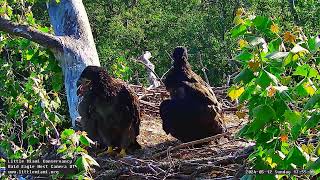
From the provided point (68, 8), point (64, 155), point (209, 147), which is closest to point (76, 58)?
point (68, 8)

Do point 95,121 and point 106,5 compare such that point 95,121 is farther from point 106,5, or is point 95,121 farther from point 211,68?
point 106,5

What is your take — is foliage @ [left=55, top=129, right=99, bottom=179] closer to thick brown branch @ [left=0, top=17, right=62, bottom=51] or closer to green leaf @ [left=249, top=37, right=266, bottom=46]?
green leaf @ [left=249, top=37, right=266, bottom=46]

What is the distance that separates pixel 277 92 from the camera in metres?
2.94

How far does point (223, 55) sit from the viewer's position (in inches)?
869

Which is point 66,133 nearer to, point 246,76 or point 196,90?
point 246,76

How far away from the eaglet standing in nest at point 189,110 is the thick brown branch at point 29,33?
1.31 m

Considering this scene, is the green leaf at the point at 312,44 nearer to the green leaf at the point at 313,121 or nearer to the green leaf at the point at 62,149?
the green leaf at the point at 313,121

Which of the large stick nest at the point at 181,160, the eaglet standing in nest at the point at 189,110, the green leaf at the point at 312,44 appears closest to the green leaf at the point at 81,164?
the large stick nest at the point at 181,160

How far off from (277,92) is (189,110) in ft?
10.4

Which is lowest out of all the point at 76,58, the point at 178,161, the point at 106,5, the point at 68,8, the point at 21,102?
the point at 178,161

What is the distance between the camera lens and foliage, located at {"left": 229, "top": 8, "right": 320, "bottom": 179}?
9.39 feet

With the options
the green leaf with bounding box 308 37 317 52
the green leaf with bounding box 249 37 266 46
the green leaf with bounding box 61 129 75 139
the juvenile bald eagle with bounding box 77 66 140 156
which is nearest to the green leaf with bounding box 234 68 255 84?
the green leaf with bounding box 249 37 266 46

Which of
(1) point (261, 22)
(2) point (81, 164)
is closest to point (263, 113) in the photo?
(1) point (261, 22)

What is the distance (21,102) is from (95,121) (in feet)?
3.37
